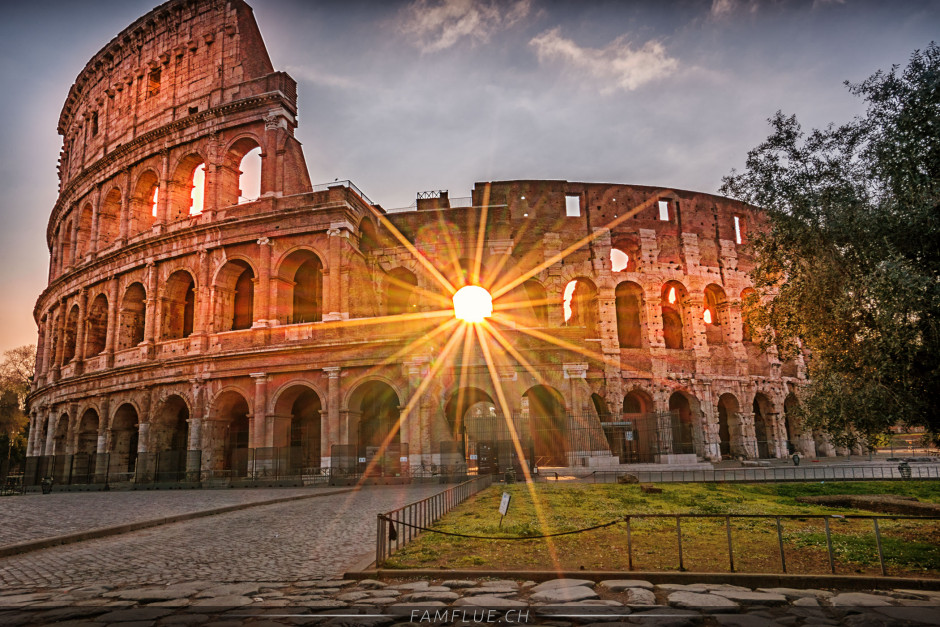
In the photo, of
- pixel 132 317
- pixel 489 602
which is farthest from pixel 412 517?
pixel 132 317

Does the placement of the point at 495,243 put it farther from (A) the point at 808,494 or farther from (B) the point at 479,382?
(A) the point at 808,494

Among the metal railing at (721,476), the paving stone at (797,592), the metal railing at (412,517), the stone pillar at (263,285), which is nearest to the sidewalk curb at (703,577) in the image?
the paving stone at (797,592)

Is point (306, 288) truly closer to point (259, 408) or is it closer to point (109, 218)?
point (259, 408)

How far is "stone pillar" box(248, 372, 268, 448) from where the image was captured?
2233 cm

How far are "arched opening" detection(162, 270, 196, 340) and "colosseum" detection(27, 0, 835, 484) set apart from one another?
0.43 feet

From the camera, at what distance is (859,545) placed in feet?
24.2

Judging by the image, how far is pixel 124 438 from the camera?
26078 millimetres

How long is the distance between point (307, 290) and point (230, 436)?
267 inches

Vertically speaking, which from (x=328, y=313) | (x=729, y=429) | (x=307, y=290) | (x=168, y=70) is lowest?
(x=729, y=429)

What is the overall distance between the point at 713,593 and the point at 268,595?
3.88 meters

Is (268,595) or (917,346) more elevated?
(917,346)

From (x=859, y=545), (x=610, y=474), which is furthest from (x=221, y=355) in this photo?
(x=859, y=545)

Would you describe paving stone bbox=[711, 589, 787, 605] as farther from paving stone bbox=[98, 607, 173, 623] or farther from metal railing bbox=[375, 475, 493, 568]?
paving stone bbox=[98, 607, 173, 623]

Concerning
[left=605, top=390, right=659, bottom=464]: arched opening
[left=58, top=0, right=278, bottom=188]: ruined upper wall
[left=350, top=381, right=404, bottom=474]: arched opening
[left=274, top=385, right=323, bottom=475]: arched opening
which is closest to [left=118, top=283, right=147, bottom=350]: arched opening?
[left=58, top=0, right=278, bottom=188]: ruined upper wall
